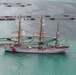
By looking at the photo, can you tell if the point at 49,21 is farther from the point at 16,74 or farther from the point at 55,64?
the point at 16,74

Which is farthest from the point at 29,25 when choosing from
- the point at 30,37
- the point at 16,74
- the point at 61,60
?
the point at 16,74

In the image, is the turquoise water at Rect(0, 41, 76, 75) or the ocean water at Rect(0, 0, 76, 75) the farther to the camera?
the ocean water at Rect(0, 0, 76, 75)

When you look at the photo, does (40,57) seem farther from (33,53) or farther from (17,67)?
(17,67)

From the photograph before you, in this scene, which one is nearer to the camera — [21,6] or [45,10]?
[45,10]

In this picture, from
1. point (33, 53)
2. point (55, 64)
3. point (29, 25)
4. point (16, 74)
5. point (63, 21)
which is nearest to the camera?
point (16, 74)

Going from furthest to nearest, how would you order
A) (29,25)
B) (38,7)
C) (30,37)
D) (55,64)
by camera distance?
(38,7) → (29,25) → (30,37) → (55,64)

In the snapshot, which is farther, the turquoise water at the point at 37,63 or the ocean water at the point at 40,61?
the ocean water at the point at 40,61

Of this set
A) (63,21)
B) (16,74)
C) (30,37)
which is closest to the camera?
(16,74)

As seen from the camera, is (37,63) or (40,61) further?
(40,61)

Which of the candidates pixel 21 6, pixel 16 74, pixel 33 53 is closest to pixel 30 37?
pixel 33 53
